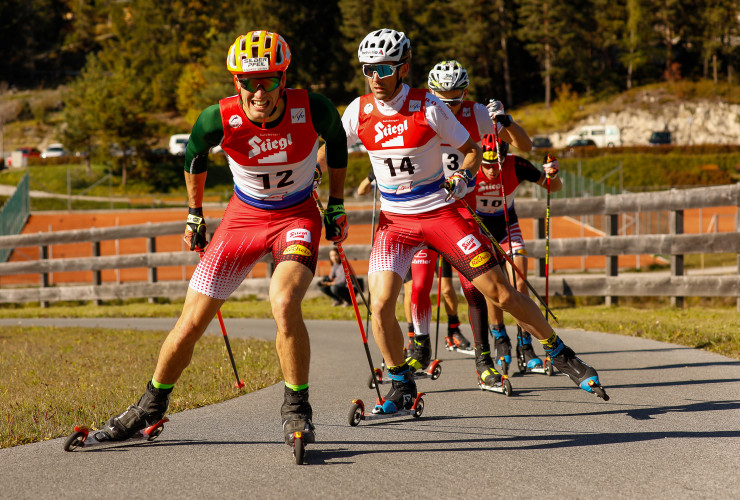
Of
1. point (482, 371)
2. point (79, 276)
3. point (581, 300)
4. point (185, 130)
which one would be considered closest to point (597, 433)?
point (482, 371)

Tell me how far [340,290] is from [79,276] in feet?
57.7

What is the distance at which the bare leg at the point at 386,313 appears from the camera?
639 centimetres

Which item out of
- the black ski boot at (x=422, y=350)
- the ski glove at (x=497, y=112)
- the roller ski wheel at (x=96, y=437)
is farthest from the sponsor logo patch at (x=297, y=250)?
the ski glove at (x=497, y=112)

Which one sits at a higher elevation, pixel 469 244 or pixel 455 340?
pixel 469 244

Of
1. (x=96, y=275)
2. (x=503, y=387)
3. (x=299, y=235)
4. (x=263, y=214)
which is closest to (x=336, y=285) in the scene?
(x=96, y=275)

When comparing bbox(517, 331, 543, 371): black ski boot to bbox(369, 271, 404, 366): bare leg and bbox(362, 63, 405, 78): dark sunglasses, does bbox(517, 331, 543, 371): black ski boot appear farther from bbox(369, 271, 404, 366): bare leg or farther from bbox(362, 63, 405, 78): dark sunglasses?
bbox(362, 63, 405, 78): dark sunglasses

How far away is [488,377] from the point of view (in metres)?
7.28

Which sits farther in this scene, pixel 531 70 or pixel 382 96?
pixel 531 70

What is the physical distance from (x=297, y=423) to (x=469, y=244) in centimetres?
199

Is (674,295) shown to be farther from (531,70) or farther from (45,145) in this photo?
(45,145)

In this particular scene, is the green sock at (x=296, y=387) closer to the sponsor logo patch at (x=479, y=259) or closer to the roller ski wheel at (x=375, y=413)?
the roller ski wheel at (x=375, y=413)

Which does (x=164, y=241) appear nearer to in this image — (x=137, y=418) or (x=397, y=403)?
(x=397, y=403)

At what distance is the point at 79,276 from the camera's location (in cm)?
3091

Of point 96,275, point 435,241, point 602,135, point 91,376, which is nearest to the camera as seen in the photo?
point 435,241
